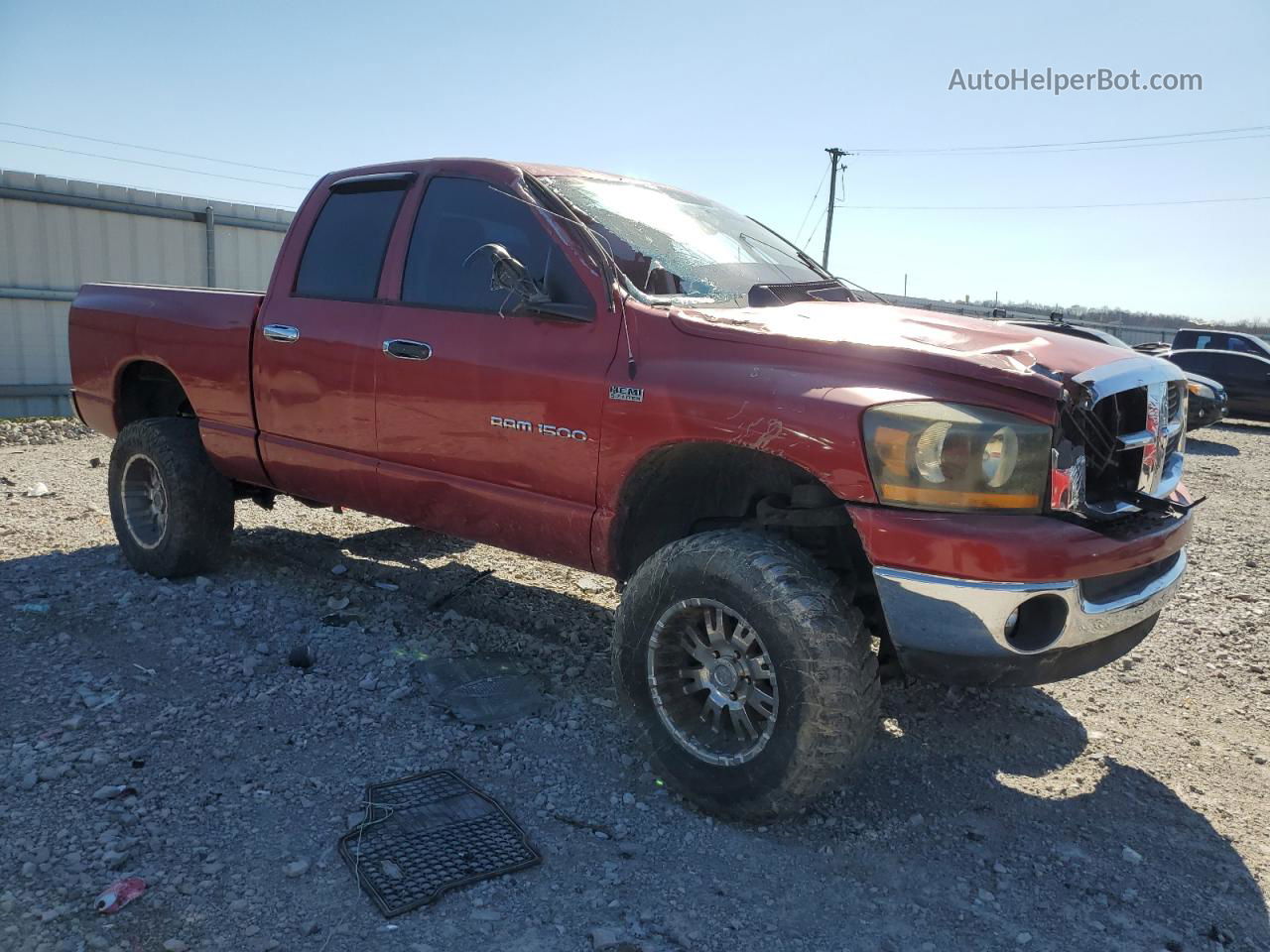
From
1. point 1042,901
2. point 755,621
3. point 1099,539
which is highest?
point 1099,539

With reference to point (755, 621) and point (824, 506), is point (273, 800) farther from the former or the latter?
point (824, 506)

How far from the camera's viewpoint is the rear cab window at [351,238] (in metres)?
4.32

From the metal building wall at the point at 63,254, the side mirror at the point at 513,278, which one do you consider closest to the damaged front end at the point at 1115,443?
Result: the side mirror at the point at 513,278

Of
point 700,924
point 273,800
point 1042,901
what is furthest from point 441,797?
point 1042,901

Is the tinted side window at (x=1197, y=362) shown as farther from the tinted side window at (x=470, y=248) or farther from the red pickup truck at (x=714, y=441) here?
the tinted side window at (x=470, y=248)

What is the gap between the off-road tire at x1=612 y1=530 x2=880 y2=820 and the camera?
287cm

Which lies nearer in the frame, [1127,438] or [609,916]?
[609,916]

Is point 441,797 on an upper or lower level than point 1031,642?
lower

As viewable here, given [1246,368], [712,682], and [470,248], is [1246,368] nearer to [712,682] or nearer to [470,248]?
[470,248]

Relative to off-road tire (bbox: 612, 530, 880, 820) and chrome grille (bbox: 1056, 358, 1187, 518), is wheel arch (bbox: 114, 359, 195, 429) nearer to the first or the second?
off-road tire (bbox: 612, 530, 880, 820)

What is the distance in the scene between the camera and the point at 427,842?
292 centimetres

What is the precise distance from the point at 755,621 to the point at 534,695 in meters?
1.34

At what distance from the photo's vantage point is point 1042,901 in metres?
2.79

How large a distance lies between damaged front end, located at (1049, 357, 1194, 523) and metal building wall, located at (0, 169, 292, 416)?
34.3 feet
